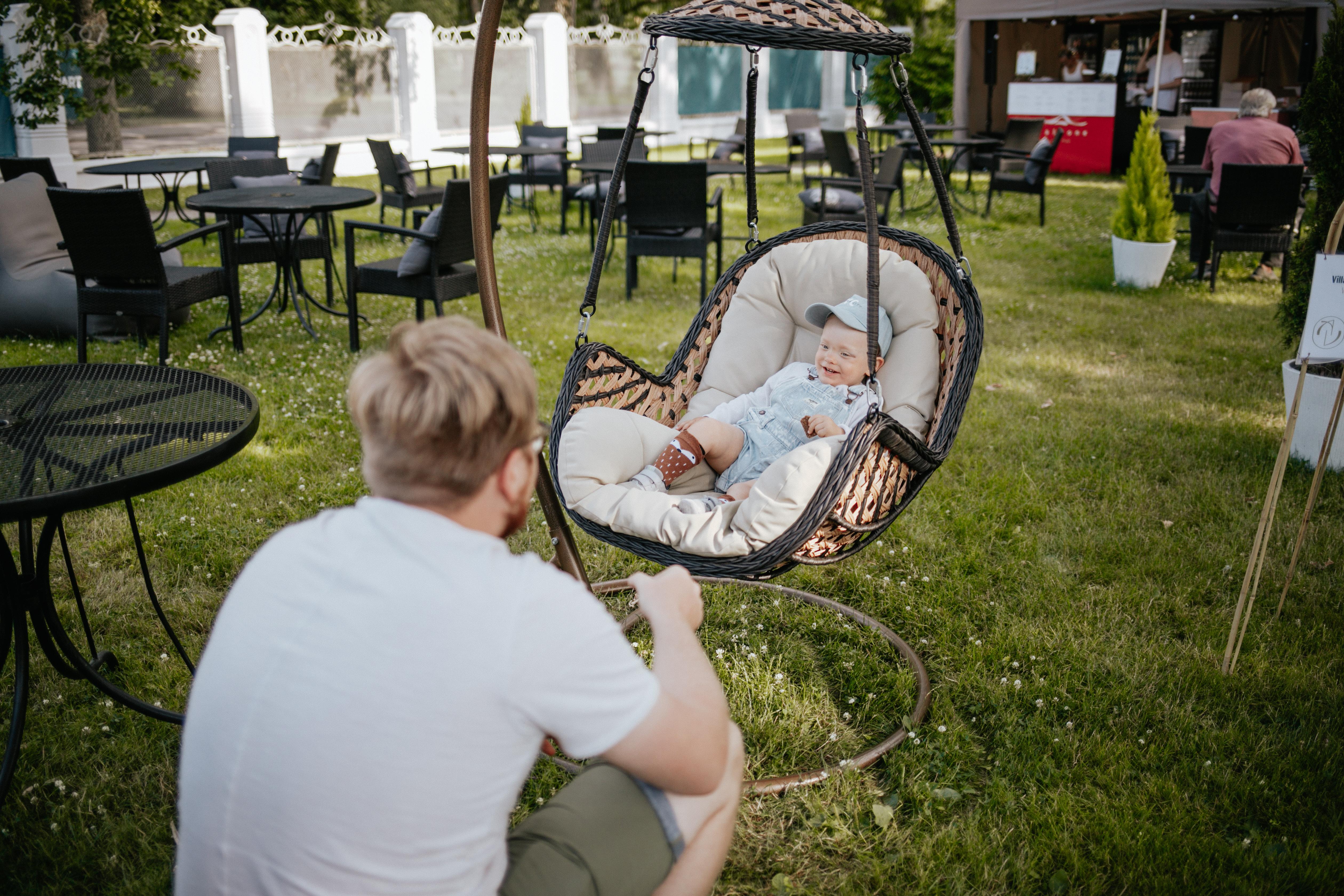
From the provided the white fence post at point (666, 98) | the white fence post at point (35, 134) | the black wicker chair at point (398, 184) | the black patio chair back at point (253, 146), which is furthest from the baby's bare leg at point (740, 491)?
the white fence post at point (666, 98)

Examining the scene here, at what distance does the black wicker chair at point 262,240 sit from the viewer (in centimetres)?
622

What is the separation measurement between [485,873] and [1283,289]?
7515 mm

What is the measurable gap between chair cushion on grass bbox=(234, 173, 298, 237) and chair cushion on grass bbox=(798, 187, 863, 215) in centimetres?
402

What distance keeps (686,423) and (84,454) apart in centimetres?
163

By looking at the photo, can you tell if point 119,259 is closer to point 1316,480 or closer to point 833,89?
point 1316,480

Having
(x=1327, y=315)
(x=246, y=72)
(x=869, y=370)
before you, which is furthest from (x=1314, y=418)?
(x=246, y=72)

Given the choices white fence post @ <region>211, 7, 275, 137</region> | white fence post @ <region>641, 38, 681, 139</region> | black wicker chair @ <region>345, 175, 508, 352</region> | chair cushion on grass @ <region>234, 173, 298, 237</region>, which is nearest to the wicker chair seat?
black wicker chair @ <region>345, 175, 508, 352</region>

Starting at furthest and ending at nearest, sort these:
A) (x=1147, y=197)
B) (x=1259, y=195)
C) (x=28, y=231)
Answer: (x=1147, y=197) → (x=1259, y=195) → (x=28, y=231)

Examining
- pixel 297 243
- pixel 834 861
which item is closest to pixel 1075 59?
pixel 297 243

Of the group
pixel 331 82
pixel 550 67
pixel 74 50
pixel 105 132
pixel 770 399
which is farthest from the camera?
pixel 550 67

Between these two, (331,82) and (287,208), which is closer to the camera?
(287,208)

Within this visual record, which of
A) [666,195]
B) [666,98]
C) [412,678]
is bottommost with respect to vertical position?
[412,678]

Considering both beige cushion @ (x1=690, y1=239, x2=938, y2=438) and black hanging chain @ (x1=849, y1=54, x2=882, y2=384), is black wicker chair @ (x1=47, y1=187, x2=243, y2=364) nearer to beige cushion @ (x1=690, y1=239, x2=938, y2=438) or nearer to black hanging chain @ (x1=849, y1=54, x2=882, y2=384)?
beige cushion @ (x1=690, y1=239, x2=938, y2=438)

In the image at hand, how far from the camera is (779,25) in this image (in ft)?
7.43
